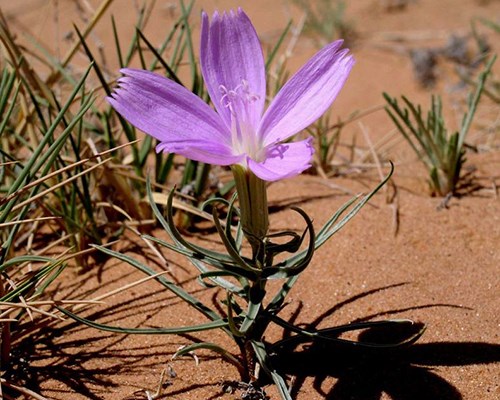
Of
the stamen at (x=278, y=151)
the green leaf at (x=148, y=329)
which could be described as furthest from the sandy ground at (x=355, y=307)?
the stamen at (x=278, y=151)

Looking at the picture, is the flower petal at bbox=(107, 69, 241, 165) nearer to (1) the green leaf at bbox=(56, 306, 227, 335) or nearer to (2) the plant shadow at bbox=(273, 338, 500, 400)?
(1) the green leaf at bbox=(56, 306, 227, 335)

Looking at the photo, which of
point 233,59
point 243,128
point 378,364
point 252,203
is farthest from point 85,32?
point 378,364

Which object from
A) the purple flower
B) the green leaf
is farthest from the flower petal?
the green leaf

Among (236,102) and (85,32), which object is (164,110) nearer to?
(236,102)

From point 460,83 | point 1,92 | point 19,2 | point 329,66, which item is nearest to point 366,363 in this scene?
point 329,66

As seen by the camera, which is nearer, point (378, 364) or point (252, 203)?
point (252, 203)

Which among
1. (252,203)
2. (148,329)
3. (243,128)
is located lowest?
(148,329)

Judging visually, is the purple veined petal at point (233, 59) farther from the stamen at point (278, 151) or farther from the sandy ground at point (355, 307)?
the sandy ground at point (355, 307)
